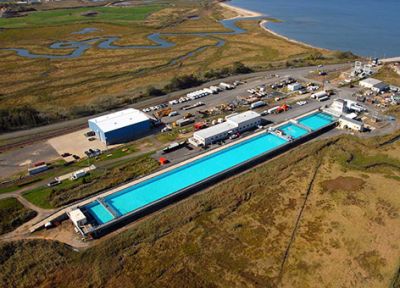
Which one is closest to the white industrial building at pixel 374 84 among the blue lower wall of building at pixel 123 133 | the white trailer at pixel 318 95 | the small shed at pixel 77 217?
the white trailer at pixel 318 95

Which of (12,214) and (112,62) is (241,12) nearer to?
(112,62)

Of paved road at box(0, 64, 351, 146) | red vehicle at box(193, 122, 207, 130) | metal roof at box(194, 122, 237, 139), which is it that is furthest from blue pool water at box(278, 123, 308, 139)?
paved road at box(0, 64, 351, 146)

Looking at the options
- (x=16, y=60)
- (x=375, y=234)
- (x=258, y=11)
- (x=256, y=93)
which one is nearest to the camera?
(x=375, y=234)

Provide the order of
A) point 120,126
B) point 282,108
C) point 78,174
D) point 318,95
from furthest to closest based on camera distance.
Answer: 1. point 318,95
2. point 282,108
3. point 120,126
4. point 78,174

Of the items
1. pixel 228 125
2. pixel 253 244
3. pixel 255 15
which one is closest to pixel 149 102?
pixel 228 125

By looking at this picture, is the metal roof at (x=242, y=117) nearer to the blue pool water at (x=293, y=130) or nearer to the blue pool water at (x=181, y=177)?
the blue pool water at (x=181, y=177)

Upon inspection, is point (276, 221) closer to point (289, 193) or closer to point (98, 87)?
point (289, 193)

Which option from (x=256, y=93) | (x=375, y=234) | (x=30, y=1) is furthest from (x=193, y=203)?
(x=30, y=1)
